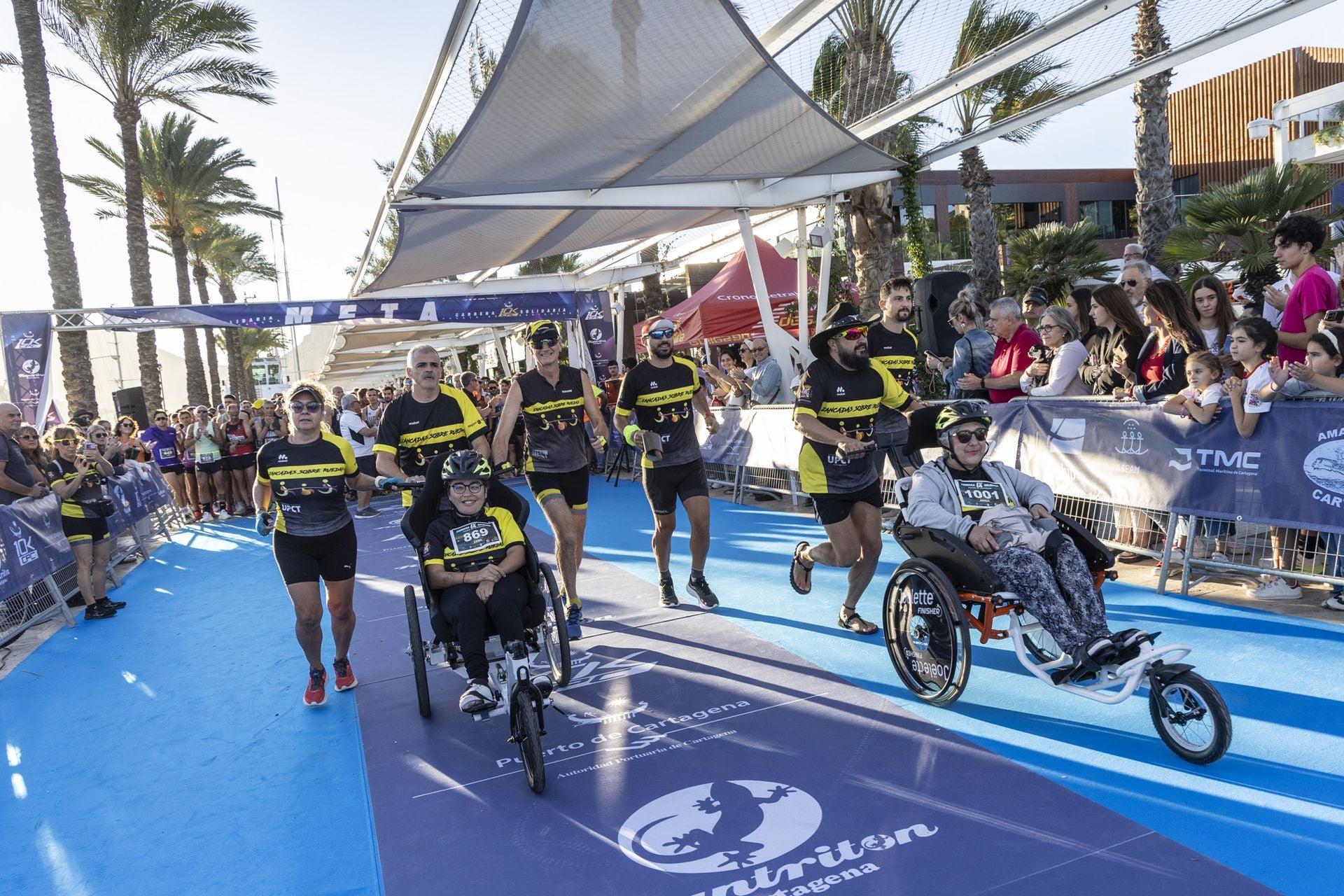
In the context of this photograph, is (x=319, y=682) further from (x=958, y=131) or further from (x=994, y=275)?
(x=994, y=275)

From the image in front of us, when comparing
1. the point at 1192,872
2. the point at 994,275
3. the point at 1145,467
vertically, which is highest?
the point at 994,275

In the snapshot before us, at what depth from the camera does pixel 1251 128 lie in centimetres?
2591

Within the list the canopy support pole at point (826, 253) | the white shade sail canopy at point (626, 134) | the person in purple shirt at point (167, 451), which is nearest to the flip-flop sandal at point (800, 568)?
the white shade sail canopy at point (626, 134)

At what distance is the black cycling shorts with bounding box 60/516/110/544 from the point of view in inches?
336

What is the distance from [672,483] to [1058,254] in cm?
1943

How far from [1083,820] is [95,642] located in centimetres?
770

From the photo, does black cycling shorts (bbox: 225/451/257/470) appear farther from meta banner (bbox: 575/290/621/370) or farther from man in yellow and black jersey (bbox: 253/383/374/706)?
man in yellow and black jersey (bbox: 253/383/374/706)

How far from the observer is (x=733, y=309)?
16.0 metres

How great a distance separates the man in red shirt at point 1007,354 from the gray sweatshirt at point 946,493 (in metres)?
2.99

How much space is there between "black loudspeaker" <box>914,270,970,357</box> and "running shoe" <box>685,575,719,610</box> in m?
4.49

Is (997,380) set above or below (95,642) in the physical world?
above

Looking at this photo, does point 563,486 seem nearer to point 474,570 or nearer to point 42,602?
point 474,570

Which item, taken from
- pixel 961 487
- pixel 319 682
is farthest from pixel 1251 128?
pixel 319 682

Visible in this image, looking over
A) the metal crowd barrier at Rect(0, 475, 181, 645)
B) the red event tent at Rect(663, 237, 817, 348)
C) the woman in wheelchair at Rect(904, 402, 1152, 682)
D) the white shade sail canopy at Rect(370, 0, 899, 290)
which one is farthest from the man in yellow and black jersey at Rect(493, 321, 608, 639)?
the red event tent at Rect(663, 237, 817, 348)
